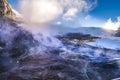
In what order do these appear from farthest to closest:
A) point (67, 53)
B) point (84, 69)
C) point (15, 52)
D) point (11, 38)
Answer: point (11, 38), point (67, 53), point (15, 52), point (84, 69)

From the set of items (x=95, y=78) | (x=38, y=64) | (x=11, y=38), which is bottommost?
(x=95, y=78)

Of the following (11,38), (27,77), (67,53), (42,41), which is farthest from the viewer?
(42,41)

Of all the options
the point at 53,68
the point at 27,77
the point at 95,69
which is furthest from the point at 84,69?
the point at 27,77

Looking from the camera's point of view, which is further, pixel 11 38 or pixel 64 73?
pixel 11 38

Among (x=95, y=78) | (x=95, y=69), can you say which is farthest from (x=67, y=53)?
(x=95, y=78)

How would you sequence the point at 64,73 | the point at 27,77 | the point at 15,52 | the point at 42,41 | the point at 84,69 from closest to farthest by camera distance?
the point at 27,77
the point at 64,73
the point at 84,69
the point at 15,52
the point at 42,41

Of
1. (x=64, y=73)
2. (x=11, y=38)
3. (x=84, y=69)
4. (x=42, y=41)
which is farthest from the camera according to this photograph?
(x=42, y=41)

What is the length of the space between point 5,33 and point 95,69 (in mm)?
9374

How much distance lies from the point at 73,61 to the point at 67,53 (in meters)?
3.07

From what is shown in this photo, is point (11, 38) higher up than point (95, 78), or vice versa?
point (11, 38)

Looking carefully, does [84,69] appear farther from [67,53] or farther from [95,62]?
[67,53]

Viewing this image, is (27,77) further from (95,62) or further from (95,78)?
(95,62)

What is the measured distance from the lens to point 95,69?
1659 centimetres

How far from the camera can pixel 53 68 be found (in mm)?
15539
